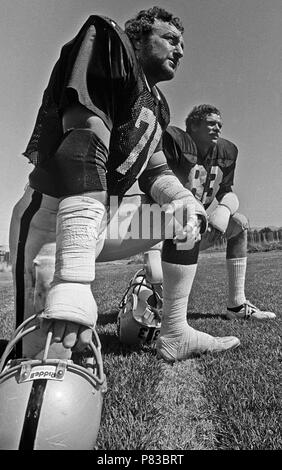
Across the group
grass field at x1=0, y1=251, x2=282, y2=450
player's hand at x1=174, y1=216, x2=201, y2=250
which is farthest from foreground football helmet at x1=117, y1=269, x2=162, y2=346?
player's hand at x1=174, y1=216, x2=201, y2=250

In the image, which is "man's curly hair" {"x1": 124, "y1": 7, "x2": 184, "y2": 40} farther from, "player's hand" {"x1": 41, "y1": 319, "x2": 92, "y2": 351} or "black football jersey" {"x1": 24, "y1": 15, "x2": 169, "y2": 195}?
"player's hand" {"x1": 41, "y1": 319, "x2": 92, "y2": 351}

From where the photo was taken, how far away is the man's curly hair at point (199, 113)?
411cm

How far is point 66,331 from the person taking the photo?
1343 millimetres

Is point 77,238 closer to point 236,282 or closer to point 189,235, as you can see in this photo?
point 189,235

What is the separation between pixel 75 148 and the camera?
1.57 metres

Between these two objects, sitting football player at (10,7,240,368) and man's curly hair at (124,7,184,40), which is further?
man's curly hair at (124,7,184,40)

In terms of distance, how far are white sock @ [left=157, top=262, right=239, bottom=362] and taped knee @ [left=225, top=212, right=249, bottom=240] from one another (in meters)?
1.77

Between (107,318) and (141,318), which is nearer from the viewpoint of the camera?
(141,318)

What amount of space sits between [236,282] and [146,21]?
9.47 feet

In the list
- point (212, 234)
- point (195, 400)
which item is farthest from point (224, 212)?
point (195, 400)

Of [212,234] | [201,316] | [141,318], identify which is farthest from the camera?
[201,316]

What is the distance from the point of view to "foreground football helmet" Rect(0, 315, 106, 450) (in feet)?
3.98

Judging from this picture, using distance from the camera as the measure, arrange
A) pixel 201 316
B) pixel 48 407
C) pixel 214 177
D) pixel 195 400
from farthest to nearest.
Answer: pixel 201 316, pixel 214 177, pixel 195 400, pixel 48 407
